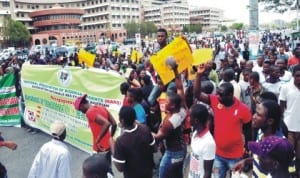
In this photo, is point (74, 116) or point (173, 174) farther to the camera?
point (74, 116)

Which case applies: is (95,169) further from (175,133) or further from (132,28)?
(132,28)

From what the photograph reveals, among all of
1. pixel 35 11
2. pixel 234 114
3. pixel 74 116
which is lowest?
pixel 74 116

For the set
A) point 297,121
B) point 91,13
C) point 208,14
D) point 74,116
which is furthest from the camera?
point 208,14

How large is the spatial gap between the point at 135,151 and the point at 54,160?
984 mm

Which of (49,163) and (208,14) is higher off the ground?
(208,14)

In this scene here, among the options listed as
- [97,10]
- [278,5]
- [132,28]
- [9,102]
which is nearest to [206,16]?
[97,10]

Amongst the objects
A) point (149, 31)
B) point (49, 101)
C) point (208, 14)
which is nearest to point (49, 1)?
point (149, 31)

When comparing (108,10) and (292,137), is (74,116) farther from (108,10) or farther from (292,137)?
(108,10)

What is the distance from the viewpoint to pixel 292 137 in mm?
5078

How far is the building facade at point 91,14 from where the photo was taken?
8962 centimetres

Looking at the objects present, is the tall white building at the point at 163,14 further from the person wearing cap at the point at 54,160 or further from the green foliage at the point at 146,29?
the person wearing cap at the point at 54,160

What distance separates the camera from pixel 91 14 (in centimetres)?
10625

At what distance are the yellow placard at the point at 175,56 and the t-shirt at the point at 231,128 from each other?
0.80 metres

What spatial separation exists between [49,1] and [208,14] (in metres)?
73.7
